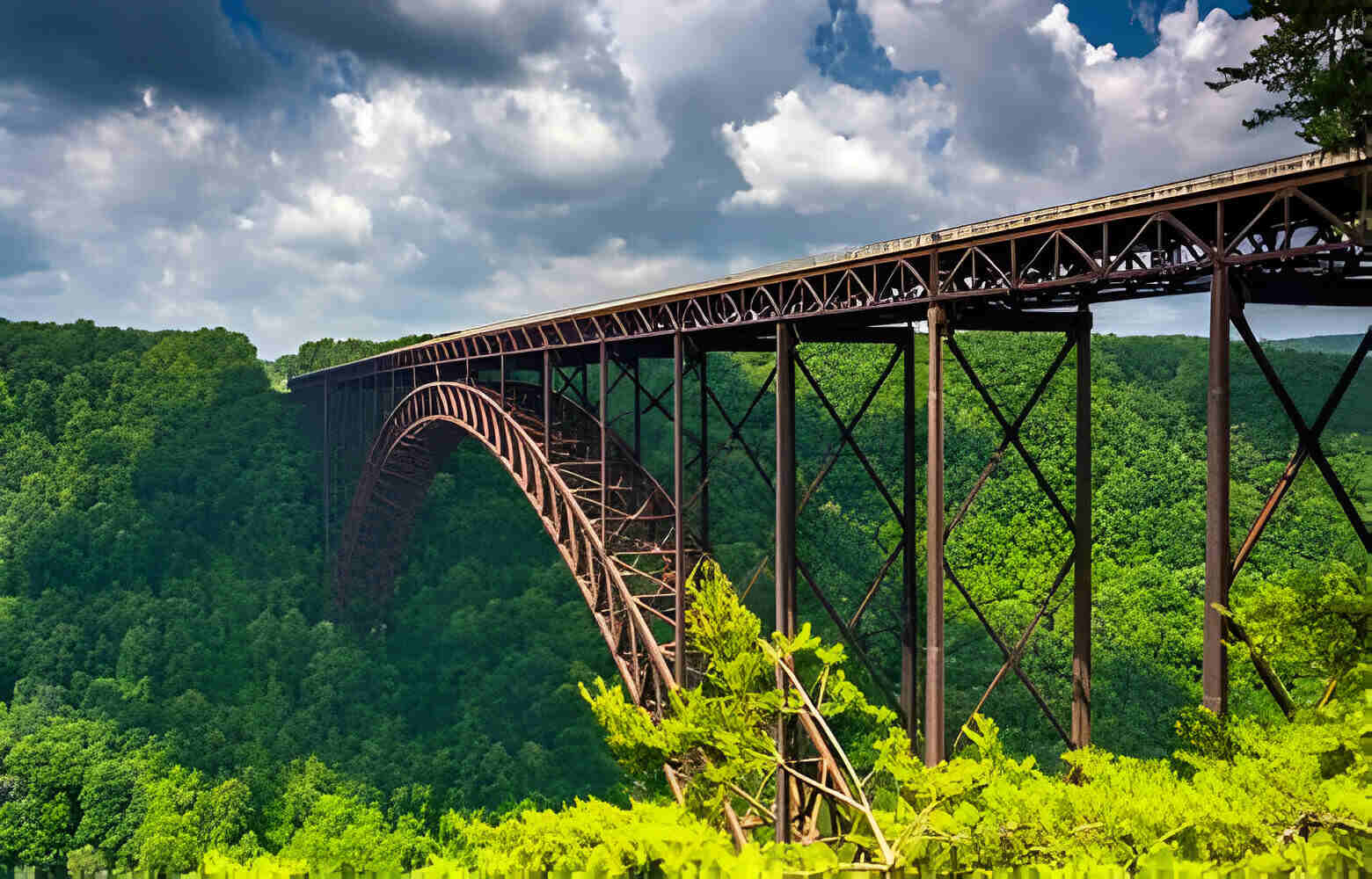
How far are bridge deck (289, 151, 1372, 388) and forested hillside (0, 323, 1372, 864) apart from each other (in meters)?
18.0

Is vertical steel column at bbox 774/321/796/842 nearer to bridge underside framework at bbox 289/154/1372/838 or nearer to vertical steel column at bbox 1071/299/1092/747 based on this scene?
bridge underside framework at bbox 289/154/1372/838

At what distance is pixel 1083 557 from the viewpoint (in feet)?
37.2

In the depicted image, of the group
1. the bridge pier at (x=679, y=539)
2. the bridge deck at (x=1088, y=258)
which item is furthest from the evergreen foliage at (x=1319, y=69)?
the bridge pier at (x=679, y=539)

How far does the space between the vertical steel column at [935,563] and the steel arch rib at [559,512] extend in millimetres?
5487

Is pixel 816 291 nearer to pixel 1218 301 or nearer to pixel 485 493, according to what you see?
pixel 1218 301

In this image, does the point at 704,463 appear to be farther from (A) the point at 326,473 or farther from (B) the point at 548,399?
(A) the point at 326,473

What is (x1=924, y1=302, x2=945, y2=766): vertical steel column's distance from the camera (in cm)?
1120

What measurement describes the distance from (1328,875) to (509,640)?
1525 inches

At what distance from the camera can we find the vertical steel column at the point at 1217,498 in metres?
8.07

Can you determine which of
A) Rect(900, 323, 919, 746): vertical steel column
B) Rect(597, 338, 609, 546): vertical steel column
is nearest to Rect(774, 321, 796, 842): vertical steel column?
Rect(900, 323, 919, 746): vertical steel column

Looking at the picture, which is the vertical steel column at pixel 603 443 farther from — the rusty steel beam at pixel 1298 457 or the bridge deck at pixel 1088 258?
the rusty steel beam at pixel 1298 457

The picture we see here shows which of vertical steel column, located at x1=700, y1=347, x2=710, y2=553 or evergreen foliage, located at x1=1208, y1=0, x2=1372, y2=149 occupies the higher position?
evergreen foliage, located at x1=1208, y1=0, x2=1372, y2=149

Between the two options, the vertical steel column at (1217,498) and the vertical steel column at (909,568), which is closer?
the vertical steel column at (1217,498)

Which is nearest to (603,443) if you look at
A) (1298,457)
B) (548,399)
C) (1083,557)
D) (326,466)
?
(548,399)
